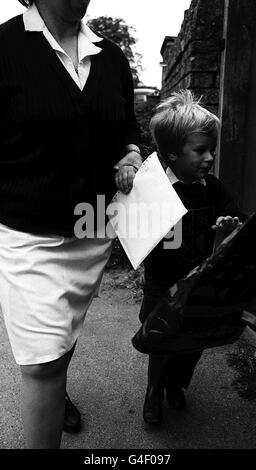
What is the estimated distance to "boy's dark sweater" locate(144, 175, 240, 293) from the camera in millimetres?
1851

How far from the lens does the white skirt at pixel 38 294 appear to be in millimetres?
1397

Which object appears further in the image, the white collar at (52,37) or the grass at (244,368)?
the grass at (244,368)

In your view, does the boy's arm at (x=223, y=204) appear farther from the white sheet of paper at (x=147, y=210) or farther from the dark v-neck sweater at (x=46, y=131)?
the dark v-neck sweater at (x=46, y=131)

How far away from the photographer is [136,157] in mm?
1624

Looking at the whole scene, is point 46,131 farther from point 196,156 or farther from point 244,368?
point 244,368

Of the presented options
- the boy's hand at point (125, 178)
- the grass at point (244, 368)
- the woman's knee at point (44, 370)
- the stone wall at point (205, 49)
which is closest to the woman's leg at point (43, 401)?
the woman's knee at point (44, 370)

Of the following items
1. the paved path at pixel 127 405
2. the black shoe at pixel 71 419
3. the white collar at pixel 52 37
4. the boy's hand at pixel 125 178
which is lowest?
the paved path at pixel 127 405

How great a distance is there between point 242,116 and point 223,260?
7.67 ft

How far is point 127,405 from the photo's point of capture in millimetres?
2301

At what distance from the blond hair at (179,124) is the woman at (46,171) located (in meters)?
0.37

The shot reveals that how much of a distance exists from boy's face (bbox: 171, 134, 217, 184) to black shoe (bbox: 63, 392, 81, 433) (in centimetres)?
116

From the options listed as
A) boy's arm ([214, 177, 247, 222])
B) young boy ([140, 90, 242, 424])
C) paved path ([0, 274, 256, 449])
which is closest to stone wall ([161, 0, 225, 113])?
young boy ([140, 90, 242, 424])

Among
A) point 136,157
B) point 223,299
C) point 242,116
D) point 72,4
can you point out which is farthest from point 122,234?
point 242,116

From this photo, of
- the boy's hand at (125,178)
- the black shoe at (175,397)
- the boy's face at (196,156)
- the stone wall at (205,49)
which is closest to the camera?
the boy's hand at (125,178)
